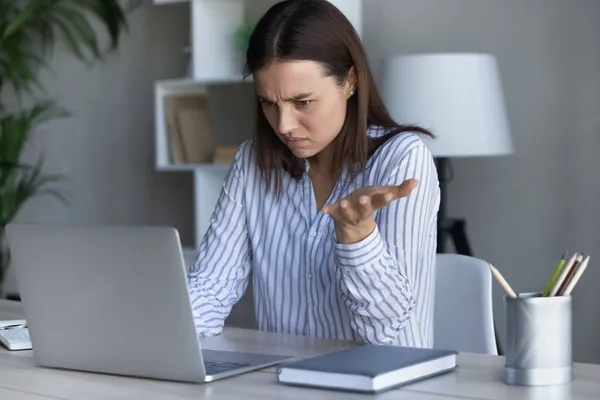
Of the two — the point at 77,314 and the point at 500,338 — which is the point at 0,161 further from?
the point at 77,314

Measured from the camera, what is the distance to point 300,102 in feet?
6.41

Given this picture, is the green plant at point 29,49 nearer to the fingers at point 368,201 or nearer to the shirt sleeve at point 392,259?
the shirt sleeve at point 392,259

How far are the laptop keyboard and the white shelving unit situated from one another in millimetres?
2234

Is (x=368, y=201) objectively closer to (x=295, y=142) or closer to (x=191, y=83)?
(x=295, y=142)

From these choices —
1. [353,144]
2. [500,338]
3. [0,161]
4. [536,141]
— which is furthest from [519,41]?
[0,161]

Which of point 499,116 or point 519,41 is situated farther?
point 519,41

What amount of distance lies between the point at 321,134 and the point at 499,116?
1.26 metres

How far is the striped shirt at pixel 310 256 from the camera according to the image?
1893 mm

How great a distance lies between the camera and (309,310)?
2086mm

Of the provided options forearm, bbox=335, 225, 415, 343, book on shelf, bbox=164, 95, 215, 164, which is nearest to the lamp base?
book on shelf, bbox=164, 95, 215, 164

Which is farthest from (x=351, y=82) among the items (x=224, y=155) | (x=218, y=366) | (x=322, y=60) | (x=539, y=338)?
(x=224, y=155)

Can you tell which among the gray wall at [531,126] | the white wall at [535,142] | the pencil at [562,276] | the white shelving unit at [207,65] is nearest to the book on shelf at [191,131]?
the white shelving unit at [207,65]

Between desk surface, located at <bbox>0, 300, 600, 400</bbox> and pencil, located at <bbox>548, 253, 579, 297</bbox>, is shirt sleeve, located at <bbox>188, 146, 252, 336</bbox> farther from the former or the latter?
pencil, located at <bbox>548, 253, 579, 297</bbox>

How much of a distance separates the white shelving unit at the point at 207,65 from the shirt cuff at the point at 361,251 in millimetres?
2125
